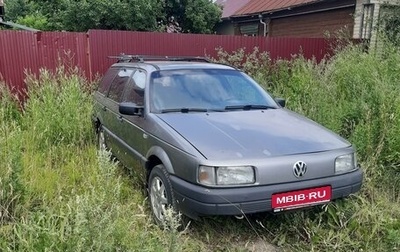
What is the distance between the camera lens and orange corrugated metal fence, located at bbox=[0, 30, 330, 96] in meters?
7.21

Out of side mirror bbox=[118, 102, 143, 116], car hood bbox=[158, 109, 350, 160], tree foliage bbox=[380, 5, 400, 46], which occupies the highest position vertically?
tree foliage bbox=[380, 5, 400, 46]

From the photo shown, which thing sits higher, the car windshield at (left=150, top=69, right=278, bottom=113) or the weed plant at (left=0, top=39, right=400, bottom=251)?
the car windshield at (left=150, top=69, right=278, bottom=113)

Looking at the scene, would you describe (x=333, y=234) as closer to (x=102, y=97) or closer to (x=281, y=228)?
(x=281, y=228)

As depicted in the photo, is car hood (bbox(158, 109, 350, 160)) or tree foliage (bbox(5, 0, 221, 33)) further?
tree foliage (bbox(5, 0, 221, 33))

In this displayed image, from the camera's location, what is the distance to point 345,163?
10.4 feet

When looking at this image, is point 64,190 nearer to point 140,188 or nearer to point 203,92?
point 140,188

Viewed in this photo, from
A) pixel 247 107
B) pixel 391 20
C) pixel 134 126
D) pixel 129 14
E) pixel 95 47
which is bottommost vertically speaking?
pixel 134 126

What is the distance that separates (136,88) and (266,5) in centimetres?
1359

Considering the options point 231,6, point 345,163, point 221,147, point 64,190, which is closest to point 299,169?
point 345,163

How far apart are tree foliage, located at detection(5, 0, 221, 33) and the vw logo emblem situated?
45.9ft

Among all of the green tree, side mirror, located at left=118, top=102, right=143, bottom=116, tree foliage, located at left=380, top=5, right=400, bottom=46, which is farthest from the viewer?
the green tree

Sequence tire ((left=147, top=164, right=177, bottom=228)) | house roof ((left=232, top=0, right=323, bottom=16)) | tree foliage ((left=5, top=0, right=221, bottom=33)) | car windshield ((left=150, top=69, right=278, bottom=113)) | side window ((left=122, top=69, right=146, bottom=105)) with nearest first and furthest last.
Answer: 1. tire ((left=147, top=164, right=177, bottom=228))
2. car windshield ((left=150, top=69, right=278, bottom=113))
3. side window ((left=122, top=69, right=146, bottom=105))
4. house roof ((left=232, top=0, right=323, bottom=16))
5. tree foliage ((left=5, top=0, right=221, bottom=33))

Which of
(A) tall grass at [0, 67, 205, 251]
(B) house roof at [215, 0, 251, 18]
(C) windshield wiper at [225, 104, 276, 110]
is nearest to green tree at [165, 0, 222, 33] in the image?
(B) house roof at [215, 0, 251, 18]

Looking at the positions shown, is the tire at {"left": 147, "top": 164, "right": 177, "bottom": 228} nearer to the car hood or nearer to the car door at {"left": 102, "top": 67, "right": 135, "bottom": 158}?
the car hood
